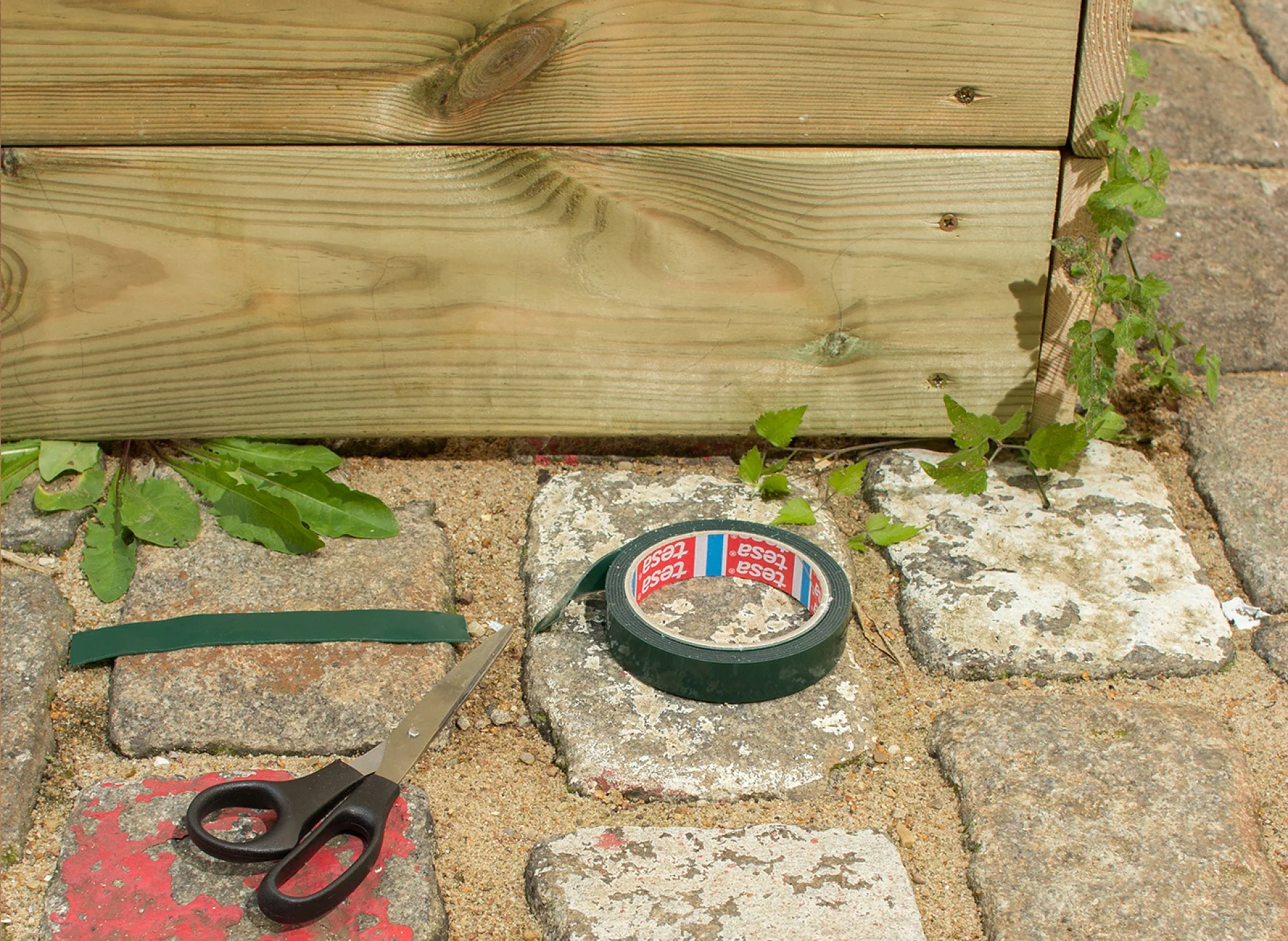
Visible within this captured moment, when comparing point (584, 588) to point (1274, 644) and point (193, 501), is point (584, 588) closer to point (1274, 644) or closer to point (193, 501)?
point (193, 501)

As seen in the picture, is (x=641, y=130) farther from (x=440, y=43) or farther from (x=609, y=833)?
(x=609, y=833)

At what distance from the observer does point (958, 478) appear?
7.49 ft

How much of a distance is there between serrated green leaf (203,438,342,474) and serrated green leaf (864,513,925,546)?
1002 mm

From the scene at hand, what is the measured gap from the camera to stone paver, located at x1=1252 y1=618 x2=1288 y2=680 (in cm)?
203

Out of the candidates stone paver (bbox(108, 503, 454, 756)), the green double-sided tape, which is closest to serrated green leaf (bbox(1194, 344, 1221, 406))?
the green double-sided tape

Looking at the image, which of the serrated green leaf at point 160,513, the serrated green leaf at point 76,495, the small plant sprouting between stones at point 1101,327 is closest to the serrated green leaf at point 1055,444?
the small plant sprouting between stones at point 1101,327

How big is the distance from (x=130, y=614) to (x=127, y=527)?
22cm

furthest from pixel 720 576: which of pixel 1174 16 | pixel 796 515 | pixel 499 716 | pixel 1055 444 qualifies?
pixel 1174 16

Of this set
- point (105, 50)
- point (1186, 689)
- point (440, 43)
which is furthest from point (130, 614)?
point (1186, 689)

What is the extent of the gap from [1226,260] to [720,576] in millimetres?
1627

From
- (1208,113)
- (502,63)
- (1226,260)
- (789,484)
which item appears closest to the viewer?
(502,63)

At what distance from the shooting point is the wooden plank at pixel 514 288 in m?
2.15

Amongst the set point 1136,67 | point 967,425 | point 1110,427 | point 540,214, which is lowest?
point 1110,427

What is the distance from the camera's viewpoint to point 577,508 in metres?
2.31
